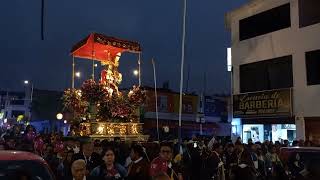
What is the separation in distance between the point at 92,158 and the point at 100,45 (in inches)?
467

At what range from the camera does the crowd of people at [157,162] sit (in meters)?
6.88

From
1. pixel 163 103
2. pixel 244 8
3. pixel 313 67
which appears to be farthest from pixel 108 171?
pixel 163 103

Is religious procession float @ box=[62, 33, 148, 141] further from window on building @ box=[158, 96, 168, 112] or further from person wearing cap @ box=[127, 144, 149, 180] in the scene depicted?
window on building @ box=[158, 96, 168, 112]

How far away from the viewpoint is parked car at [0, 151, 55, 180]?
4.78 metres

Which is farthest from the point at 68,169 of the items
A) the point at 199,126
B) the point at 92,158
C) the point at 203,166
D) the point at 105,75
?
the point at 199,126

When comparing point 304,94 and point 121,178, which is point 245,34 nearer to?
point 304,94

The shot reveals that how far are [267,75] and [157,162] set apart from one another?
60.1ft

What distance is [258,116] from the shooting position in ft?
79.4

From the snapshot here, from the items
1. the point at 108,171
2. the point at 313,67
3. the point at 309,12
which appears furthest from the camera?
the point at 309,12

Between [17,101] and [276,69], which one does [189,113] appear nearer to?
[276,69]

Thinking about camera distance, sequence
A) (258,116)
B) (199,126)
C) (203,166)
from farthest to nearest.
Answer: (199,126), (258,116), (203,166)

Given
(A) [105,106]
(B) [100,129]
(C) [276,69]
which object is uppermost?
(C) [276,69]

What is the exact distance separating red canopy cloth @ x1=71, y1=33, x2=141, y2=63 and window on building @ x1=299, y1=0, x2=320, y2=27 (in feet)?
29.0

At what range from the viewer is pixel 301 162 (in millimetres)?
7844
